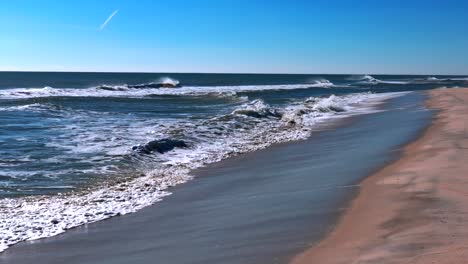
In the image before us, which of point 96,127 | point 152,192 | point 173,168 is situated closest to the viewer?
point 152,192

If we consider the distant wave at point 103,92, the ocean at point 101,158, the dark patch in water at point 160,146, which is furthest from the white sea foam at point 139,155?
the distant wave at point 103,92

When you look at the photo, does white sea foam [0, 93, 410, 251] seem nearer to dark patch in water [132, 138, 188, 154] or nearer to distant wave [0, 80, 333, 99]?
dark patch in water [132, 138, 188, 154]

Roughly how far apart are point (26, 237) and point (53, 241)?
0.40 metres

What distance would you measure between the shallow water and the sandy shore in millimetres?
307

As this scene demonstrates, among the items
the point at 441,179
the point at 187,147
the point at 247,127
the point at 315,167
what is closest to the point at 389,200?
the point at 441,179

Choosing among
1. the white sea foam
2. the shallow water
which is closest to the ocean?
the white sea foam

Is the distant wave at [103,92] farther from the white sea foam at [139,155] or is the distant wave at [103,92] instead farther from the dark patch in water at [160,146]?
the dark patch in water at [160,146]

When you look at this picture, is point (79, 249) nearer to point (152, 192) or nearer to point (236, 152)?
point (152, 192)

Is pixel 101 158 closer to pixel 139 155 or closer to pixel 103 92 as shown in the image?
pixel 139 155

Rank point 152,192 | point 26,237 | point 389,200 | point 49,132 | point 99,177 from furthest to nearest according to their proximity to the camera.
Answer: point 49,132 < point 99,177 < point 152,192 < point 389,200 < point 26,237

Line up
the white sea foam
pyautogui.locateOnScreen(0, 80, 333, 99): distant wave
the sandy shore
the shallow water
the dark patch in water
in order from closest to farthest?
the sandy shore
the shallow water
the white sea foam
the dark patch in water
pyautogui.locateOnScreen(0, 80, 333, 99): distant wave

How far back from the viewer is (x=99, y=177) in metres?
10.9

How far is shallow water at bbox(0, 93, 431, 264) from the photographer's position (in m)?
5.96

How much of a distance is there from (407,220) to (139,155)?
337 inches
